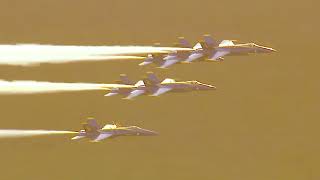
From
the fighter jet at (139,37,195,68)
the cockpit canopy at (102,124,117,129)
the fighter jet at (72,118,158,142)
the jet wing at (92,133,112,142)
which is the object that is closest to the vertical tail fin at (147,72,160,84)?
Answer: the fighter jet at (139,37,195,68)

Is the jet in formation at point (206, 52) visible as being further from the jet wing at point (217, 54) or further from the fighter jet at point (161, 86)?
the fighter jet at point (161, 86)

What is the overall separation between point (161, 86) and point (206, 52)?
2.07m

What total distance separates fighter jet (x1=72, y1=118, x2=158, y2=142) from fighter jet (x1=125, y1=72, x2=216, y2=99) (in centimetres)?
138

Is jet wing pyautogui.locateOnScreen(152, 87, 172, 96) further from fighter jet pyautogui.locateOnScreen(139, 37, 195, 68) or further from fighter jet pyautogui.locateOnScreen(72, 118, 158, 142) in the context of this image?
fighter jet pyautogui.locateOnScreen(72, 118, 158, 142)

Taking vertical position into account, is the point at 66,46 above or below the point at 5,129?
above

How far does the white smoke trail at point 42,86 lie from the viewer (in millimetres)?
30031

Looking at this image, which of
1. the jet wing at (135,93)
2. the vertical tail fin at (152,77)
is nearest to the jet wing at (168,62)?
the vertical tail fin at (152,77)

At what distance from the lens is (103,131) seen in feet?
101

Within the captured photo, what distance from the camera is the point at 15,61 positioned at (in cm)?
2939

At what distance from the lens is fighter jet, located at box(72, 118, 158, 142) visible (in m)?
30.7

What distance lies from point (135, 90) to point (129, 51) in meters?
1.51

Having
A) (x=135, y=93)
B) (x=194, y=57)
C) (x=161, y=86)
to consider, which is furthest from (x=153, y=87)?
(x=194, y=57)

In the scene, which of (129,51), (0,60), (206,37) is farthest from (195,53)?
(0,60)

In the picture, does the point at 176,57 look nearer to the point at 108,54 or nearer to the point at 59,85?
the point at 108,54
